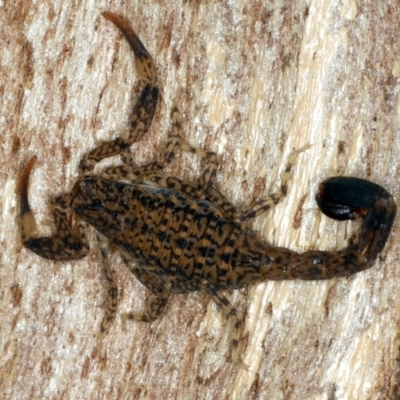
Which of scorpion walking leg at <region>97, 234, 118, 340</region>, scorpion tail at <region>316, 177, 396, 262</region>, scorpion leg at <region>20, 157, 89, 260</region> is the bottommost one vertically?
scorpion walking leg at <region>97, 234, 118, 340</region>

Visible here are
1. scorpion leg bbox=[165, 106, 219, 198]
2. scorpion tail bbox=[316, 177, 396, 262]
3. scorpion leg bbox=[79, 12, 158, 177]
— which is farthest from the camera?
scorpion leg bbox=[79, 12, 158, 177]

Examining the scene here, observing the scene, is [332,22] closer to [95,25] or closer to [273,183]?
[273,183]

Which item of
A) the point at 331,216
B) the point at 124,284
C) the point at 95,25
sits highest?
the point at 95,25

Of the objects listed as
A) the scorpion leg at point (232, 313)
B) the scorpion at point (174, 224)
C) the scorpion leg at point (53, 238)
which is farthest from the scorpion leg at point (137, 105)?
the scorpion leg at point (232, 313)

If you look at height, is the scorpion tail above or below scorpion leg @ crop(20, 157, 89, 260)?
above

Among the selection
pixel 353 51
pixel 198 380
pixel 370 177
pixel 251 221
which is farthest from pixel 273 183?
pixel 198 380

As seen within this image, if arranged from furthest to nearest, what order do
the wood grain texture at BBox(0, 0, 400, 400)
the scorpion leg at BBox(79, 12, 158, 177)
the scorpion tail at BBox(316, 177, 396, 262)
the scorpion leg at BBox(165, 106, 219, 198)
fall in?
the scorpion leg at BBox(79, 12, 158, 177)
the scorpion leg at BBox(165, 106, 219, 198)
the wood grain texture at BBox(0, 0, 400, 400)
the scorpion tail at BBox(316, 177, 396, 262)

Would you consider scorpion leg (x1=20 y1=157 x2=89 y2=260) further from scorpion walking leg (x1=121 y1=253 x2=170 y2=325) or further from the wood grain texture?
scorpion walking leg (x1=121 y1=253 x2=170 y2=325)

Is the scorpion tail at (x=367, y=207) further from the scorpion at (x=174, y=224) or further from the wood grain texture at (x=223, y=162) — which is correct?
the wood grain texture at (x=223, y=162)

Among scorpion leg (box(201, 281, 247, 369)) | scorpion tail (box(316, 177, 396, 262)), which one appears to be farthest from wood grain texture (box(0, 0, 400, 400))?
scorpion tail (box(316, 177, 396, 262))
